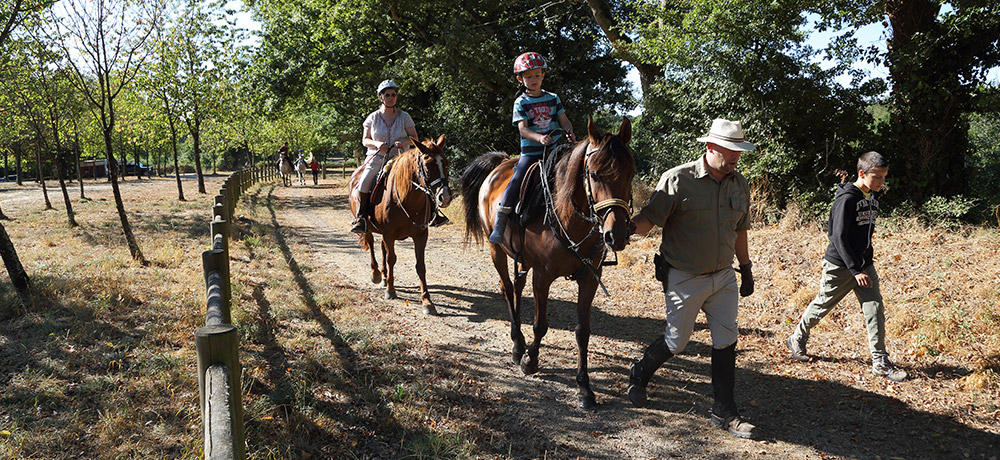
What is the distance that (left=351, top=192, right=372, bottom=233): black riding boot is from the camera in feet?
25.9

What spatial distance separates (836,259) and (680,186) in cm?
227

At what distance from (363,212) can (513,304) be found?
318 centimetres

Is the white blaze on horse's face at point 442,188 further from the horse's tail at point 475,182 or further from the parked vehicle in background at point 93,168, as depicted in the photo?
the parked vehicle in background at point 93,168

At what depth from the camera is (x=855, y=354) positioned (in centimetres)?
554

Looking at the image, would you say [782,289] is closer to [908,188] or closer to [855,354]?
[855,354]

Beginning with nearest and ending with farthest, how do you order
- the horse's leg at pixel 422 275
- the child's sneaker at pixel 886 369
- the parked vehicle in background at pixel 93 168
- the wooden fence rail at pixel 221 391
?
the wooden fence rail at pixel 221 391
the child's sneaker at pixel 886 369
the horse's leg at pixel 422 275
the parked vehicle in background at pixel 93 168

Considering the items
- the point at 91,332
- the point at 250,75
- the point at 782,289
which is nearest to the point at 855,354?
the point at 782,289

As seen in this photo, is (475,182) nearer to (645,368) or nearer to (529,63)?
(529,63)

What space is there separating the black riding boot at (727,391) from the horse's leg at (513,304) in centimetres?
188

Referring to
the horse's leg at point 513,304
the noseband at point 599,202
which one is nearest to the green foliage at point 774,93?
the horse's leg at point 513,304

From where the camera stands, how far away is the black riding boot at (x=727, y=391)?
4.00 m

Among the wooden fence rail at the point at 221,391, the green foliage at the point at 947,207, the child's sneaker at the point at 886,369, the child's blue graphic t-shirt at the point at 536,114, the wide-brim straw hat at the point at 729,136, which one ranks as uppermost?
the child's blue graphic t-shirt at the point at 536,114

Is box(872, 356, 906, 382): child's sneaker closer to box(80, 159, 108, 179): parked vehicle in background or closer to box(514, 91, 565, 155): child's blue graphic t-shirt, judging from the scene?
box(514, 91, 565, 155): child's blue graphic t-shirt

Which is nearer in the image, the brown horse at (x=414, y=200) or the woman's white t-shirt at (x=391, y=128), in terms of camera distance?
the brown horse at (x=414, y=200)
